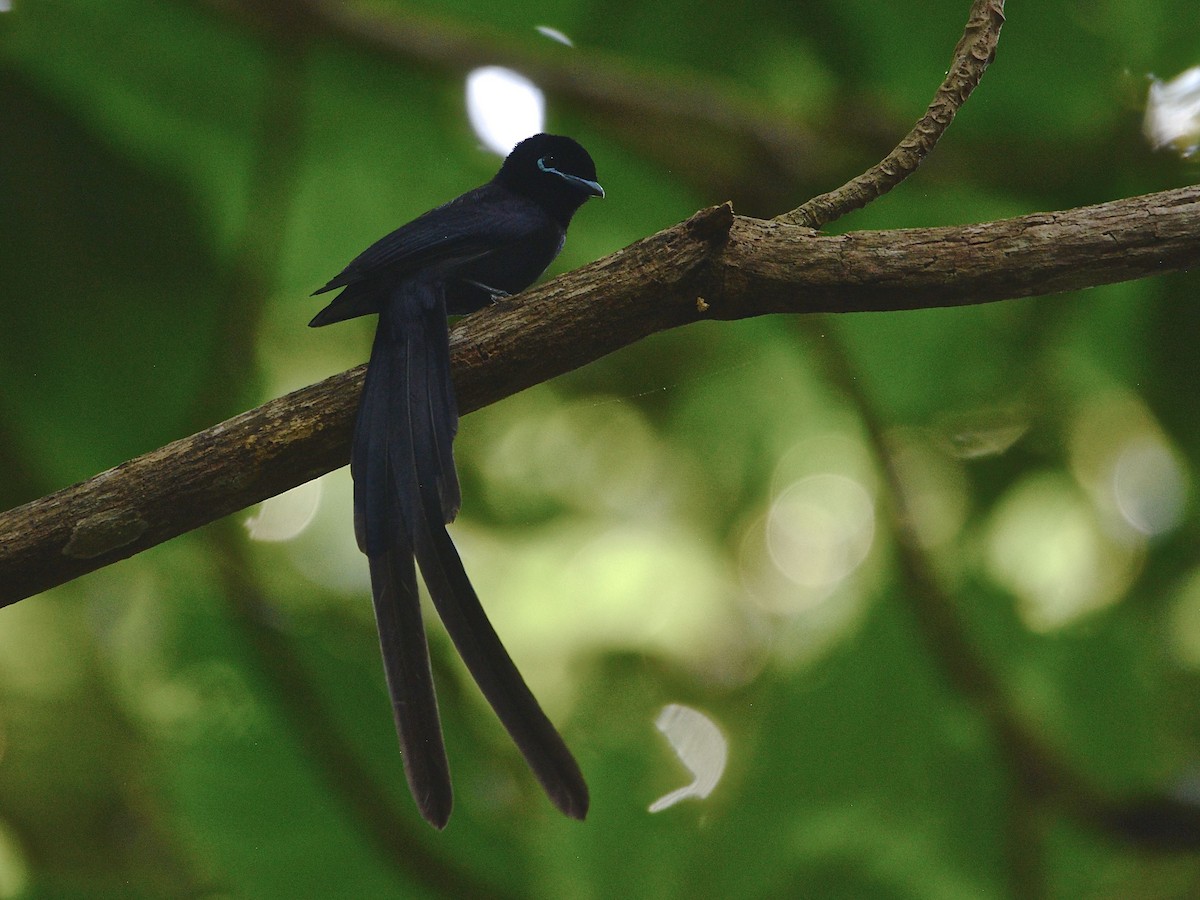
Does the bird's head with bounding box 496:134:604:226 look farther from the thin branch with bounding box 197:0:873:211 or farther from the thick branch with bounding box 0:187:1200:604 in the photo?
the thin branch with bounding box 197:0:873:211

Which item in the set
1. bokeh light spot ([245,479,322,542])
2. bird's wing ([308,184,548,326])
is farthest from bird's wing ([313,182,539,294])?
bokeh light spot ([245,479,322,542])

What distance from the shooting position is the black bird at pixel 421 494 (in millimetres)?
1242

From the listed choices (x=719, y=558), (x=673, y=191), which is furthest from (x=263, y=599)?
(x=673, y=191)

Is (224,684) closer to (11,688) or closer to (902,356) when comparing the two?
(11,688)

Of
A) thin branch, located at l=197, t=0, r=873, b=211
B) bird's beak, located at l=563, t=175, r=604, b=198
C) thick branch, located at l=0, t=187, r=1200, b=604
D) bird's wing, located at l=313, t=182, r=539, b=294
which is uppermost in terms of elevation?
thin branch, located at l=197, t=0, r=873, b=211

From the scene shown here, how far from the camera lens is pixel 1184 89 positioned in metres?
2.73

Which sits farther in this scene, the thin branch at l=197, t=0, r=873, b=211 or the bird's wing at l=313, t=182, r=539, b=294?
the thin branch at l=197, t=0, r=873, b=211

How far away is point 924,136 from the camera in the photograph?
1.49 m

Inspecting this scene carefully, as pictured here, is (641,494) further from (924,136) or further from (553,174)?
(924,136)

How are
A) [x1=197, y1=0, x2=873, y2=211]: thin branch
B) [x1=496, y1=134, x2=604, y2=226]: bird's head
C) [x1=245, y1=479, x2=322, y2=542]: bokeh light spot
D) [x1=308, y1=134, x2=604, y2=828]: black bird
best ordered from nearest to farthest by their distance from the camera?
[x1=308, y1=134, x2=604, y2=828]: black bird, [x1=496, y1=134, x2=604, y2=226]: bird's head, [x1=245, y1=479, x2=322, y2=542]: bokeh light spot, [x1=197, y1=0, x2=873, y2=211]: thin branch

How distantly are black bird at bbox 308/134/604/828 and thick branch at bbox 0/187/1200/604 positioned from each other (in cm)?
8

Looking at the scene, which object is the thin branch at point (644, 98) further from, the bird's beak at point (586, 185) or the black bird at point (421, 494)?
the black bird at point (421, 494)

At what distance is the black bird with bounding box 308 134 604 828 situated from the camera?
124 cm

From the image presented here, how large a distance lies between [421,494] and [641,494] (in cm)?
154
